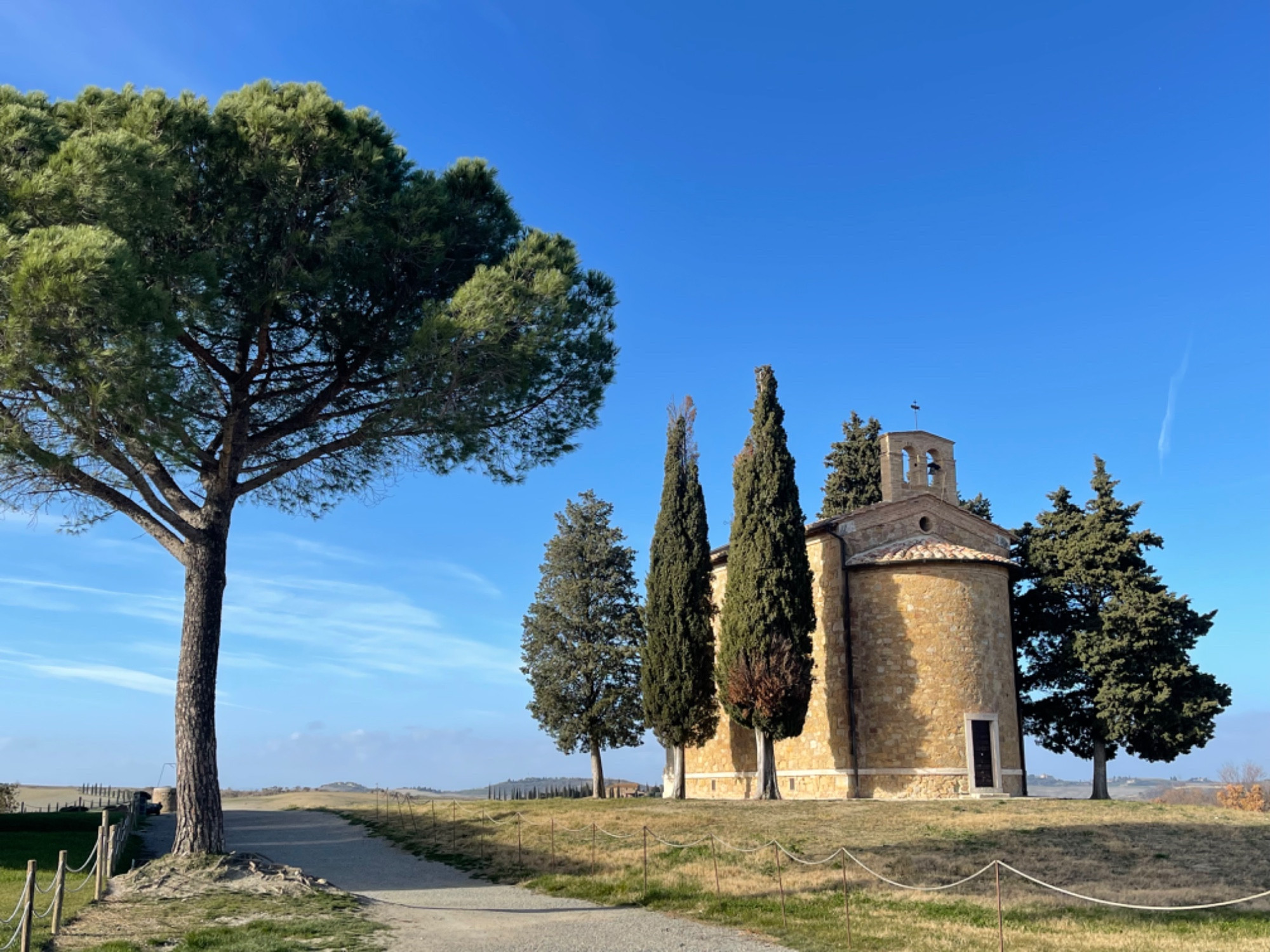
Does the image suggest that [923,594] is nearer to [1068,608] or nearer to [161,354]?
[1068,608]

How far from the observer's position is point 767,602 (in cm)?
2719

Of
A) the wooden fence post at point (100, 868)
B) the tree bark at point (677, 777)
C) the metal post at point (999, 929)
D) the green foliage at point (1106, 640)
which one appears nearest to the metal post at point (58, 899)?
the wooden fence post at point (100, 868)

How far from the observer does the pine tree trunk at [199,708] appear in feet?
52.3

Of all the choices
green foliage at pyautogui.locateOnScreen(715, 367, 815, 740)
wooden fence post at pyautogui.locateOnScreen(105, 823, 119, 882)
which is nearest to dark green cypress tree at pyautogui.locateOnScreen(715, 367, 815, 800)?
green foliage at pyautogui.locateOnScreen(715, 367, 815, 740)

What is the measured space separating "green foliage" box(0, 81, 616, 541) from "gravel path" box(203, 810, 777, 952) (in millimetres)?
7073

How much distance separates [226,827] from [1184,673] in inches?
1084

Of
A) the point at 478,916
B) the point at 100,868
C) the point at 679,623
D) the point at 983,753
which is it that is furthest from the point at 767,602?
the point at 100,868

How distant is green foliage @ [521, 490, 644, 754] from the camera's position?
33844mm

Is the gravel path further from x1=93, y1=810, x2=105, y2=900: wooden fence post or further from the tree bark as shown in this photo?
the tree bark

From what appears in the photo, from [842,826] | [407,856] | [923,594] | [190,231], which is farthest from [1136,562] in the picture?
[190,231]

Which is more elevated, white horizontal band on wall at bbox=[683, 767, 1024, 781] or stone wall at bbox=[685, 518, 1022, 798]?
stone wall at bbox=[685, 518, 1022, 798]

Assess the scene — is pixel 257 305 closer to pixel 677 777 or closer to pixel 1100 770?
pixel 677 777

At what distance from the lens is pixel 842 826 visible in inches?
825

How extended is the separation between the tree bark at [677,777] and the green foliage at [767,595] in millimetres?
3635
